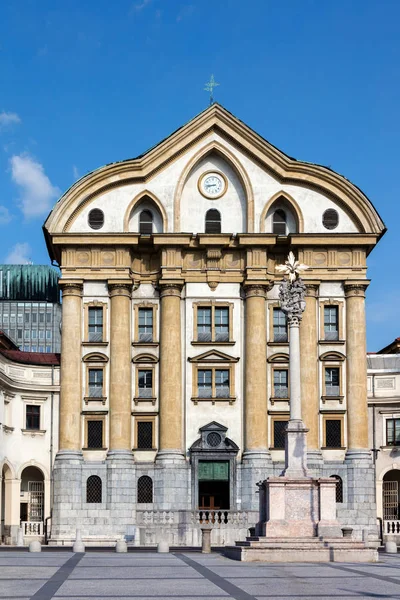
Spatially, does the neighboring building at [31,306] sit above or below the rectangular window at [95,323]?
above

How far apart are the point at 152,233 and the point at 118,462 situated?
1516cm

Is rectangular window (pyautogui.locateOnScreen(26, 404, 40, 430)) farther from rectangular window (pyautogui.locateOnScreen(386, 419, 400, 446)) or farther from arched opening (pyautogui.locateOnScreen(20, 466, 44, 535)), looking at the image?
rectangular window (pyautogui.locateOnScreen(386, 419, 400, 446))

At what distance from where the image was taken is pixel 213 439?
69562 millimetres

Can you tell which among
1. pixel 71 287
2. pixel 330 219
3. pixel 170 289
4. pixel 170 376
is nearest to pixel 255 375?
pixel 170 376

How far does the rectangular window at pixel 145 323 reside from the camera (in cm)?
7100

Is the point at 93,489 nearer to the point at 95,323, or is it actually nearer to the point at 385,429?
the point at 95,323

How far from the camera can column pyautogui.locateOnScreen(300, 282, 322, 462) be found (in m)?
69.0

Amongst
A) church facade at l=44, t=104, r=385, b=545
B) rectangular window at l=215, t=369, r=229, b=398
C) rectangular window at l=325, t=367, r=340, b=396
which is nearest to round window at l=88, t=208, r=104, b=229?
church facade at l=44, t=104, r=385, b=545

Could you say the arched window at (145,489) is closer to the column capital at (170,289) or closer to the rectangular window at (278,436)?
the rectangular window at (278,436)

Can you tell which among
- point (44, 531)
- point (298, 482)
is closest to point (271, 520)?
point (298, 482)

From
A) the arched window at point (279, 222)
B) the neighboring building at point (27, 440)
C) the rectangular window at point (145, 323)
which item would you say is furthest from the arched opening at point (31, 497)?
the arched window at point (279, 222)

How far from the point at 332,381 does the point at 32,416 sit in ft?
66.7

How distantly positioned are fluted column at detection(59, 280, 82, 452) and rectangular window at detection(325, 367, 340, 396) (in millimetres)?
16181

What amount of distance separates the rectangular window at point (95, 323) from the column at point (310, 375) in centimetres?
1330
